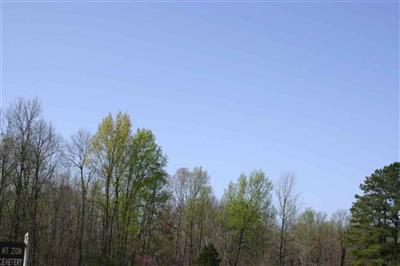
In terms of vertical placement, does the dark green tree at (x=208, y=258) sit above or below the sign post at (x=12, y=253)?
below

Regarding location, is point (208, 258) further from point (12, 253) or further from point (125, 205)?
point (12, 253)

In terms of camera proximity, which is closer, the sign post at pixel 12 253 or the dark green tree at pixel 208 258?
the sign post at pixel 12 253

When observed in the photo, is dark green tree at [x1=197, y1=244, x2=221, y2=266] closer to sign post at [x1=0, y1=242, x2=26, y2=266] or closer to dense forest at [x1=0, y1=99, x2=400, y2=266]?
dense forest at [x1=0, y1=99, x2=400, y2=266]

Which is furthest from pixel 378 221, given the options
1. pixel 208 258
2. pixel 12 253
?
pixel 12 253

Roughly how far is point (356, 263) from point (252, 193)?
13604 millimetres

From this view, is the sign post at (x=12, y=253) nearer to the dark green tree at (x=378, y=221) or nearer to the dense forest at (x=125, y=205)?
the dense forest at (x=125, y=205)

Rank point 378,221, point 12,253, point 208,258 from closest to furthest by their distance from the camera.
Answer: point 12,253, point 208,258, point 378,221

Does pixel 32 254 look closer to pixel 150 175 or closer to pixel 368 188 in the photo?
pixel 150 175

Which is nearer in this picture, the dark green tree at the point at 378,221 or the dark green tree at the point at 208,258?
the dark green tree at the point at 208,258

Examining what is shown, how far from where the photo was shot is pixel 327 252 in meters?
69.6

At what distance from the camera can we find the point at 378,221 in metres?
41.3

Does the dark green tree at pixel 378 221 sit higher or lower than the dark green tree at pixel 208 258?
higher

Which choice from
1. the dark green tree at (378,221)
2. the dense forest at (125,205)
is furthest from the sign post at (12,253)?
the dark green tree at (378,221)

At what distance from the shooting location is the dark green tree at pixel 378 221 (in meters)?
39.3
